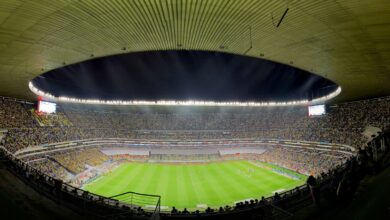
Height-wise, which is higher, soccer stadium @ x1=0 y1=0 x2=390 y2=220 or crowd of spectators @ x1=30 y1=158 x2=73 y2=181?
soccer stadium @ x1=0 y1=0 x2=390 y2=220

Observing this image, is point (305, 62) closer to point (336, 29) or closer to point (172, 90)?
point (336, 29)

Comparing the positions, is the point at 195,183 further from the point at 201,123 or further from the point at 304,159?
the point at 201,123

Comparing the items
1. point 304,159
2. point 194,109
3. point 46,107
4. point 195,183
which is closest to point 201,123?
point 194,109

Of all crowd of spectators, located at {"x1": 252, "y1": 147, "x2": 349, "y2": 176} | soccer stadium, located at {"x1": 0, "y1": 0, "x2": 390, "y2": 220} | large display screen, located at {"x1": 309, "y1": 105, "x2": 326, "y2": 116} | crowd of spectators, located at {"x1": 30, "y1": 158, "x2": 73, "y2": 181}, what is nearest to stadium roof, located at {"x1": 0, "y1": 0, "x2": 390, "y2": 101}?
soccer stadium, located at {"x1": 0, "y1": 0, "x2": 390, "y2": 220}

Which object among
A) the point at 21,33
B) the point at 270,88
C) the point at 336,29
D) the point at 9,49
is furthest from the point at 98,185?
the point at 270,88

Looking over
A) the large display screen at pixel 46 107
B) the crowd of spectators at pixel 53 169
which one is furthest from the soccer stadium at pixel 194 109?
the large display screen at pixel 46 107

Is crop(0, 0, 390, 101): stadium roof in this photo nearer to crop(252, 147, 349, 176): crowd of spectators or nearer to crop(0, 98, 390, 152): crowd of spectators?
crop(0, 98, 390, 152): crowd of spectators
